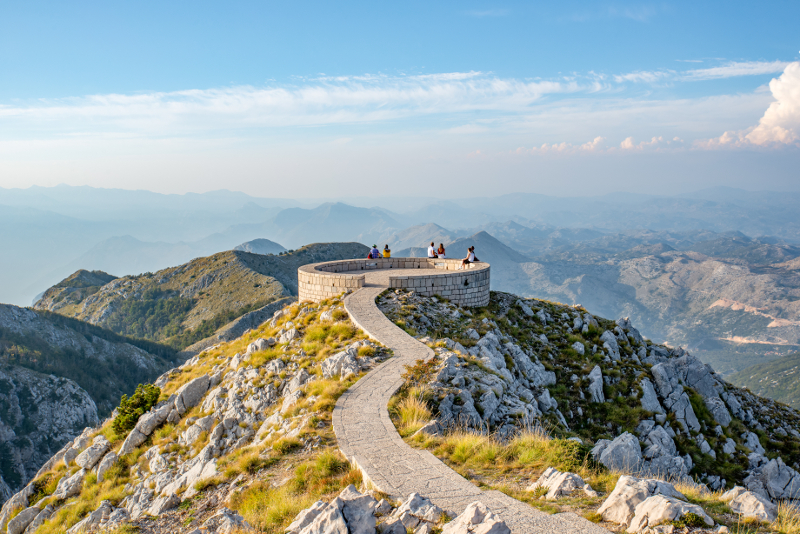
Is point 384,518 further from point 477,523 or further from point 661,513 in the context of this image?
point 661,513

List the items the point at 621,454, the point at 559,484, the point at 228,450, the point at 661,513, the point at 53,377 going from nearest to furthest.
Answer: the point at 661,513
the point at 559,484
the point at 621,454
the point at 228,450
the point at 53,377

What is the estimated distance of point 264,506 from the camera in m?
8.12

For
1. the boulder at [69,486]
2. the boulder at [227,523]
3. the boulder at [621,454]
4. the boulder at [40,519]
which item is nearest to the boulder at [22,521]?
the boulder at [40,519]

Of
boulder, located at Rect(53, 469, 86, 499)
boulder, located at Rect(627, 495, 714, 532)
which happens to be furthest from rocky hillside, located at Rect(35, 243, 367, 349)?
boulder, located at Rect(627, 495, 714, 532)

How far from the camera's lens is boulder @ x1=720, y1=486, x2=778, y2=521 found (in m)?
6.17

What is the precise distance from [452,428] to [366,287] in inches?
522

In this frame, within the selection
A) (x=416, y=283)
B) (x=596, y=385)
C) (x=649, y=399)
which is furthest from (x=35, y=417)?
(x=649, y=399)

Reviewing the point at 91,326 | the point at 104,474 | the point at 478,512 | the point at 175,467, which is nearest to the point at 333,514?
the point at 478,512

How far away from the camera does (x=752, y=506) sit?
6.39 metres

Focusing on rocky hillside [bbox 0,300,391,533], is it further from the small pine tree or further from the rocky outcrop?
the rocky outcrop

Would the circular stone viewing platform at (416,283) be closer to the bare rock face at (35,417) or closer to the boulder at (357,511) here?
the boulder at (357,511)

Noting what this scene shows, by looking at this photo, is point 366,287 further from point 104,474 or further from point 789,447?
point 789,447

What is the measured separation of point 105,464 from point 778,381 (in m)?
231

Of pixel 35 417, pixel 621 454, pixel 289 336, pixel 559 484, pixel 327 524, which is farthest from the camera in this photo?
pixel 35 417
